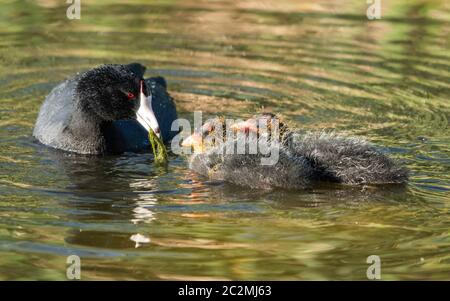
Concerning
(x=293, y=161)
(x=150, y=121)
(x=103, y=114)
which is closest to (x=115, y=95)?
(x=103, y=114)

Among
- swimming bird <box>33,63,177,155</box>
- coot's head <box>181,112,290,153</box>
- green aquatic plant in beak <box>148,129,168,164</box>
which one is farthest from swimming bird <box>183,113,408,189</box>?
swimming bird <box>33,63,177,155</box>

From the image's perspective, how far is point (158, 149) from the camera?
7785 mm

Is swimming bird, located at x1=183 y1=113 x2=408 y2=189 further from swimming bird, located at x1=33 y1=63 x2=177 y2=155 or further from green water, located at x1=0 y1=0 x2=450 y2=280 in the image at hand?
swimming bird, located at x1=33 y1=63 x2=177 y2=155

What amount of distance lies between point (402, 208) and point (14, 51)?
548cm

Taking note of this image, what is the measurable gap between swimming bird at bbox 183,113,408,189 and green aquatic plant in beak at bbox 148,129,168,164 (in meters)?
0.48

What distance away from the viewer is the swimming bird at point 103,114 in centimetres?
760

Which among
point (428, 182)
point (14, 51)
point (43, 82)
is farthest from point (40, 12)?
point (428, 182)

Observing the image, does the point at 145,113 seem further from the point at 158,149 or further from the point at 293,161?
the point at 293,161

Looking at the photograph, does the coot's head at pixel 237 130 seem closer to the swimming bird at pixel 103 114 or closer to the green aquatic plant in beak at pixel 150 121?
the green aquatic plant in beak at pixel 150 121

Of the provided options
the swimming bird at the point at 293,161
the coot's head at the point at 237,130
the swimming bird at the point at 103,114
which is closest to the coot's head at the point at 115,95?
the swimming bird at the point at 103,114

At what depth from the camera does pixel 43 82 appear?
32.1 feet

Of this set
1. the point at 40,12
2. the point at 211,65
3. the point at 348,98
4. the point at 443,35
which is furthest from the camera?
the point at 40,12

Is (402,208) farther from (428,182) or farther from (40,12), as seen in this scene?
(40,12)

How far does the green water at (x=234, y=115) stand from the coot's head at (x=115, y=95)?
1.20 feet
